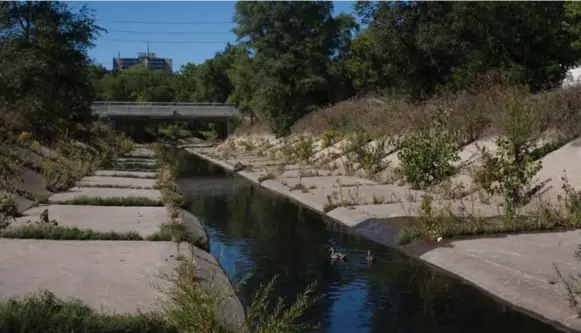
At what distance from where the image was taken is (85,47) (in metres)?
28.4

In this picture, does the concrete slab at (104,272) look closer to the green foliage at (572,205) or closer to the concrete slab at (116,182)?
the green foliage at (572,205)

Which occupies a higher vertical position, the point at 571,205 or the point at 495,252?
the point at 571,205

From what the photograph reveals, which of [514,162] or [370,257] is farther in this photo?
[514,162]

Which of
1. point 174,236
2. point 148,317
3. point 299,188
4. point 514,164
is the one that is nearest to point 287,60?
point 299,188

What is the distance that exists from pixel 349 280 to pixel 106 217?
624cm

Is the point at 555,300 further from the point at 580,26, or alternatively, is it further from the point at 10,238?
the point at 580,26

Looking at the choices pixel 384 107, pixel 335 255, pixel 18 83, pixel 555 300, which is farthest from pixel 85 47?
pixel 555 300

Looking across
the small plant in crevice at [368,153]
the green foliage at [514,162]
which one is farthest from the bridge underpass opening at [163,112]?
the green foliage at [514,162]

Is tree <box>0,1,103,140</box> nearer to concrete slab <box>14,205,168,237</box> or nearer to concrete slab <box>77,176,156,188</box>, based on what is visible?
concrete slab <box>77,176,156,188</box>

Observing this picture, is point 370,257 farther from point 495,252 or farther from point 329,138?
A: point 329,138

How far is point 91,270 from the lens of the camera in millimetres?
8719

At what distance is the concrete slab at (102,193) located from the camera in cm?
1666

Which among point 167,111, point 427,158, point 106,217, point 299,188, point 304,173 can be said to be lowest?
point 106,217

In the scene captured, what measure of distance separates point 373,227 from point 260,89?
3415 cm
